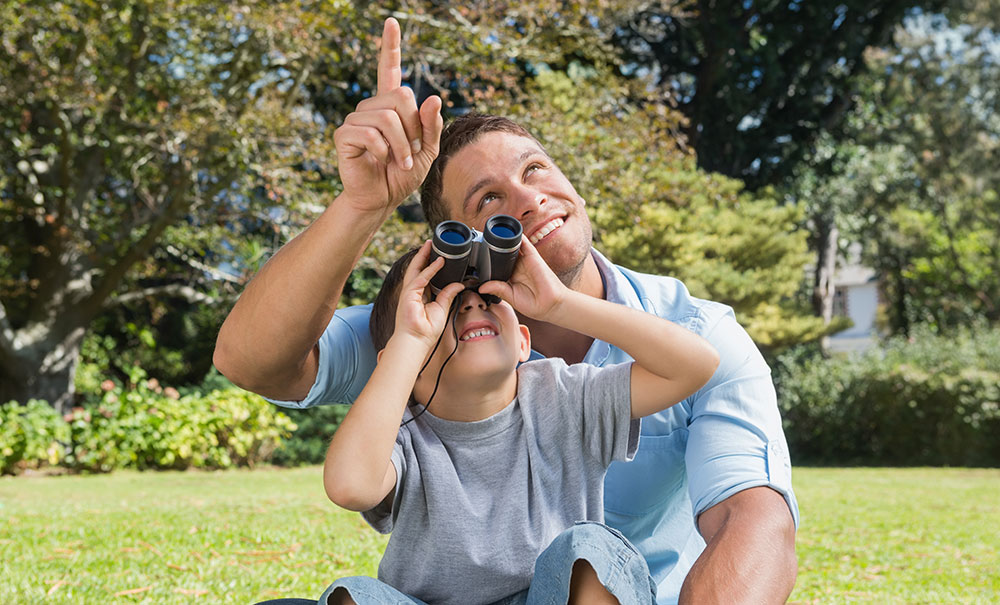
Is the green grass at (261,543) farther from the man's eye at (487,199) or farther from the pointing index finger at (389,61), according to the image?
the pointing index finger at (389,61)

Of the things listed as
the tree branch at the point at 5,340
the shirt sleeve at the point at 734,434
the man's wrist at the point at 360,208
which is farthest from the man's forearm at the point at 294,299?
the tree branch at the point at 5,340

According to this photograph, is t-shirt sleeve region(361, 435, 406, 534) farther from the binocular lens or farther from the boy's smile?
the binocular lens

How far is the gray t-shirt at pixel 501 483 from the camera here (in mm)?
1958

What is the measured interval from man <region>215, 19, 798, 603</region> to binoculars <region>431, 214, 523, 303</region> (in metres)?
0.14

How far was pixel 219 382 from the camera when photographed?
40.0 ft

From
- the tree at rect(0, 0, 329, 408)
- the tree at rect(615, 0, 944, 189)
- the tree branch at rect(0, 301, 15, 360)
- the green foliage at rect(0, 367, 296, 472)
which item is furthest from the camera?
the tree at rect(615, 0, 944, 189)

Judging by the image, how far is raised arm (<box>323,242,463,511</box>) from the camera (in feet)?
5.84

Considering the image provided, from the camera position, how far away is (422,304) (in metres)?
1.95

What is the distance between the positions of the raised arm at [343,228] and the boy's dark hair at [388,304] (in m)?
0.19

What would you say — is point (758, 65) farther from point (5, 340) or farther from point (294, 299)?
point (294, 299)

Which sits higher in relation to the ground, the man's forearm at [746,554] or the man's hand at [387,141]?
the man's hand at [387,141]

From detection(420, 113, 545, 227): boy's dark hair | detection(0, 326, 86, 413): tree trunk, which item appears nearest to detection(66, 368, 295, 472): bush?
detection(0, 326, 86, 413): tree trunk

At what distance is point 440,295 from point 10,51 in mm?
9100

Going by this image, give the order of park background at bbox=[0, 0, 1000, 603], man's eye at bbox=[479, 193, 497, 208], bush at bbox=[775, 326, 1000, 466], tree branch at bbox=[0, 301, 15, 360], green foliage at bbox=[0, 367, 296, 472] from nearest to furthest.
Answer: man's eye at bbox=[479, 193, 497, 208] → park background at bbox=[0, 0, 1000, 603] → green foliage at bbox=[0, 367, 296, 472] → tree branch at bbox=[0, 301, 15, 360] → bush at bbox=[775, 326, 1000, 466]
